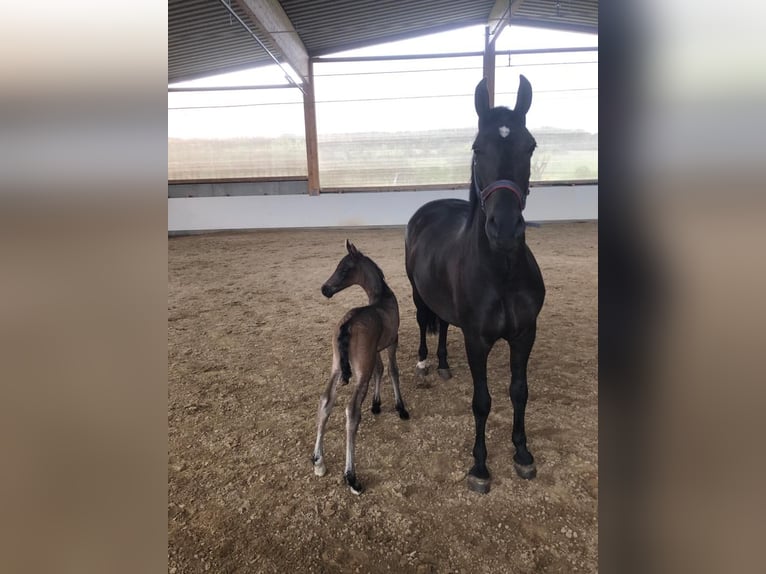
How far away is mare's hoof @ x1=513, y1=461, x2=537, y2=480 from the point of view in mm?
1457

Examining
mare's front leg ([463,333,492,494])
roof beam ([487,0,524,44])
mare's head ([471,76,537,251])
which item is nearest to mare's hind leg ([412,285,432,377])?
mare's front leg ([463,333,492,494])

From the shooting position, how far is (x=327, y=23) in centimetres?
685

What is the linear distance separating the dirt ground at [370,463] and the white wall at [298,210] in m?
4.98

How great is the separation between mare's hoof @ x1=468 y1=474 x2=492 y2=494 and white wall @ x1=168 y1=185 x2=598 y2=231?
6644mm

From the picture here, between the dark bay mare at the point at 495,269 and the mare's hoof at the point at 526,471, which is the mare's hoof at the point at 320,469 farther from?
the mare's hoof at the point at 526,471

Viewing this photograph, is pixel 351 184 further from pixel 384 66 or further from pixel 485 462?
pixel 485 462

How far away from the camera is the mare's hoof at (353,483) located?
1.42 meters

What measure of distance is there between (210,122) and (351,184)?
298cm

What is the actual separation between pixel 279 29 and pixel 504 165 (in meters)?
6.10

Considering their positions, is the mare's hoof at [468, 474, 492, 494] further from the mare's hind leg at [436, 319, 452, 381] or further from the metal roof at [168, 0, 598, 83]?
the metal roof at [168, 0, 598, 83]
